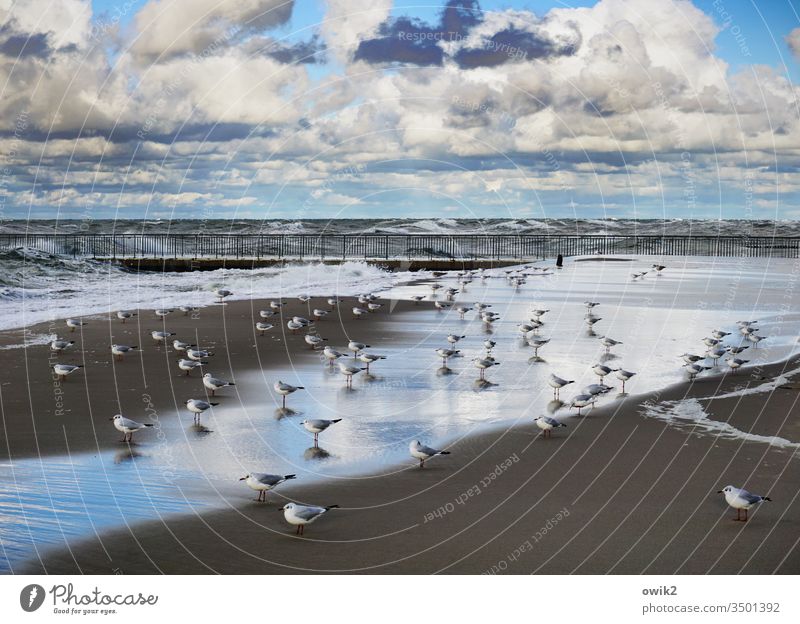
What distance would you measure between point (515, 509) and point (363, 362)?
808 centimetres

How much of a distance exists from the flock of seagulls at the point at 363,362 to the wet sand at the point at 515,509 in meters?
0.17

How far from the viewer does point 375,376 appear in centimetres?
1424

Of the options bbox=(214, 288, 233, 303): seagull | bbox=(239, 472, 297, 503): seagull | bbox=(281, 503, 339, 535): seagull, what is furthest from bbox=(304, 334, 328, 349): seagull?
bbox=(281, 503, 339, 535): seagull

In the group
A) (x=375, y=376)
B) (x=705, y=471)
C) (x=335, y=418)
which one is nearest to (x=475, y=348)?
(x=375, y=376)

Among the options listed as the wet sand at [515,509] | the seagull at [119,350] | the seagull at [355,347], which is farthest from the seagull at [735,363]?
the seagull at [119,350]

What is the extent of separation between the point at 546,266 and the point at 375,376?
1138 inches

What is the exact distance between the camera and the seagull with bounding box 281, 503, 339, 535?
7.06m

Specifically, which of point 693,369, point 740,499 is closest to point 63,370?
point 693,369

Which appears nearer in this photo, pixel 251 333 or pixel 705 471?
pixel 705 471

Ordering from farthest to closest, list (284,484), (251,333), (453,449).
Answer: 1. (251,333)
2. (453,449)
3. (284,484)

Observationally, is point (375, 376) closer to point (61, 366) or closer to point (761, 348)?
point (61, 366)

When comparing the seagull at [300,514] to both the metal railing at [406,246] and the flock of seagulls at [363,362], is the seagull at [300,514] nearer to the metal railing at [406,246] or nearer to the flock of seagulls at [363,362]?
the flock of seagulls at [363,362]

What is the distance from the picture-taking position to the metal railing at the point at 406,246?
52.2m

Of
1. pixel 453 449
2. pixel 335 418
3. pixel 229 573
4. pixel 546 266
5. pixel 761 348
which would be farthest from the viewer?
pixel 546 266
